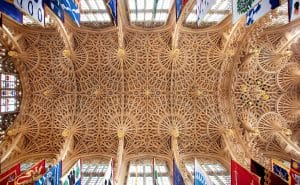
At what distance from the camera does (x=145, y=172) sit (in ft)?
59.5

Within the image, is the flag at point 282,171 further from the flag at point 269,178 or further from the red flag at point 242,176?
the red flag at point 242,176

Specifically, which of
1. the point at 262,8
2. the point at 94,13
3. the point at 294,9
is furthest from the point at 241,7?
the point at 94,13

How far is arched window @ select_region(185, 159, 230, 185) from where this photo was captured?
16531mm

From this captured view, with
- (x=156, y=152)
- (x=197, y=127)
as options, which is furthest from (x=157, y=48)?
(x=156, y=152)

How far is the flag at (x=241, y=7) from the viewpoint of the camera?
26.8 feet

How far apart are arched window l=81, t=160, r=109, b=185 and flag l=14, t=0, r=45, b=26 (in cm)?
1139

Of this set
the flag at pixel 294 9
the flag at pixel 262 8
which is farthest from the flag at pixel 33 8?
the flag at pixel 294 9

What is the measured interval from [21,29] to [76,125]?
8.12 metres

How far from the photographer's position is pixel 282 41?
17.5 m

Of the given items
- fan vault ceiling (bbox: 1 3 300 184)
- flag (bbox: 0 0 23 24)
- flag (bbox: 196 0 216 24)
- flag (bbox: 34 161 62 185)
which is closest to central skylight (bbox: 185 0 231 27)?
fan vault ceiling (bbox: 1 3 300 184)

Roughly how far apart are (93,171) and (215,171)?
29.2 ft

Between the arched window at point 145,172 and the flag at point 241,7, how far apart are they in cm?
1122

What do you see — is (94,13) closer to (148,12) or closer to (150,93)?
(148,12)

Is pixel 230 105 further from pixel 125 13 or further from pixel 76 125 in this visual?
pixel 76 125
